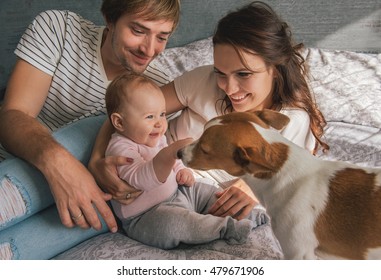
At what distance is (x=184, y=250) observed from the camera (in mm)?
614

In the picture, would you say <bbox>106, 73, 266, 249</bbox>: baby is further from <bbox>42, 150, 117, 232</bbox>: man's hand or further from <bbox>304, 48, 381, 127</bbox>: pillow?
<bbox>304, 48, 381, 127</bbox>: pillow

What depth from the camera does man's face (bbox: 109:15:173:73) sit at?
2.21 feet

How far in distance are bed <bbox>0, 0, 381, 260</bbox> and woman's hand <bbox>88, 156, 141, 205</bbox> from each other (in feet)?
0.22

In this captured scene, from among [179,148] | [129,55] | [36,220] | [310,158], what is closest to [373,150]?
[310,158]

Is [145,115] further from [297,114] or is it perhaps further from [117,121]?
[297,114]

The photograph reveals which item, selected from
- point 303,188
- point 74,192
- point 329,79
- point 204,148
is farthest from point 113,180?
point 329,79

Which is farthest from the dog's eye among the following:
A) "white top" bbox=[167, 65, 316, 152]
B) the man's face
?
the man's face

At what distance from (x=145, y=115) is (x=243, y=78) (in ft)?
0.50

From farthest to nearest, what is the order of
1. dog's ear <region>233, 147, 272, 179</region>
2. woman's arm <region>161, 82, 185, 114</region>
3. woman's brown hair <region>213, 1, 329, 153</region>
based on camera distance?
woman's arm <region>161, 82, 185, 114</region> < woman's brown hair <region>213, 1, 329, 153</region> < dog's ear <region>233, 147, 272, 179</region>

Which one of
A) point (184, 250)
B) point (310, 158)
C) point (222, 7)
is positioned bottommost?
point (184, 250)

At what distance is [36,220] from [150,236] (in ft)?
0.61

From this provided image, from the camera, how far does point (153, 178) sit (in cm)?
60

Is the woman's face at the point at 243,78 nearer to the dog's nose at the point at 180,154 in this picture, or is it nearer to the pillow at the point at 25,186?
the dog's nose at the point at 180,154
